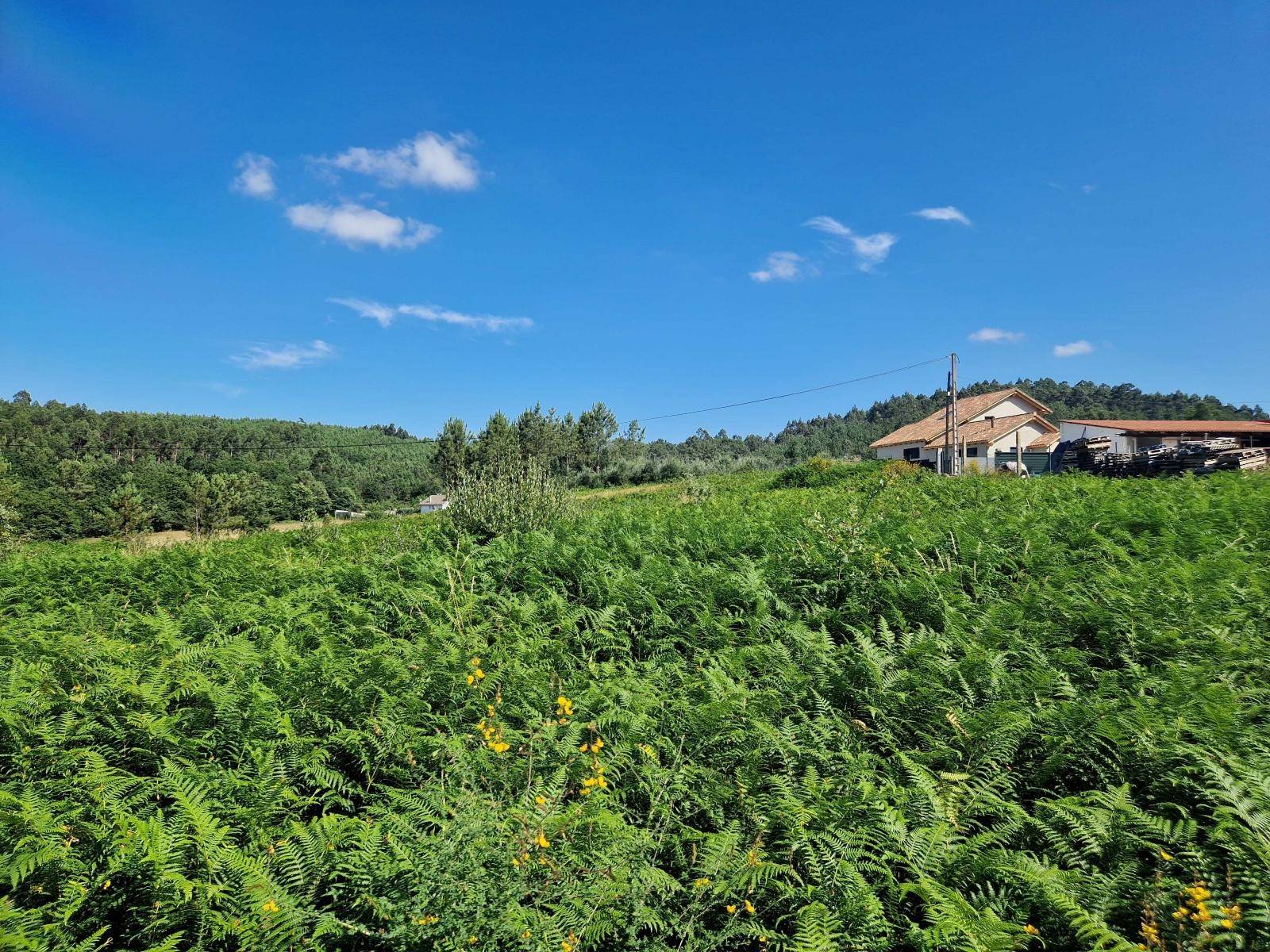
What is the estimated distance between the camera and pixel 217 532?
53.8 feet

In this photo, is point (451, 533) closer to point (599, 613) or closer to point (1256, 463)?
point (599, 613)

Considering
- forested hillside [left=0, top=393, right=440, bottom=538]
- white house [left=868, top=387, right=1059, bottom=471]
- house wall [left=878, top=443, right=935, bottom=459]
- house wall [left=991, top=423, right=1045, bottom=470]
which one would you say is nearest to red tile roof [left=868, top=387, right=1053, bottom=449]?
white house [left=868, top=387, right=1059, bottom=471]

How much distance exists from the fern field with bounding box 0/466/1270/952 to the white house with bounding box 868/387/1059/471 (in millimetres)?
34348

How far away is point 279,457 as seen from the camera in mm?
91812

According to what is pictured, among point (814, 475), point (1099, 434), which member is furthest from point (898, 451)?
point (814, 475)

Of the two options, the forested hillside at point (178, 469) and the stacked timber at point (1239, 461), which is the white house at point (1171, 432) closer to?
the stacked timber at point (1239, 461)

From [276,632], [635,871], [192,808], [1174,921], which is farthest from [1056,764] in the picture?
[276,632]

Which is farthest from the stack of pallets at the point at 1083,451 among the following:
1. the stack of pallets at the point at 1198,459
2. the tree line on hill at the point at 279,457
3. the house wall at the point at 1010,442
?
the tree line on hill at the point at 279,457

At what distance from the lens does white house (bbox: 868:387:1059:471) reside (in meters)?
38.8

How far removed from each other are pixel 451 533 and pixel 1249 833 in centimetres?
984

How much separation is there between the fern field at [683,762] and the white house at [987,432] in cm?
3435

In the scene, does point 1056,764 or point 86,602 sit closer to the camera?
point 1056,764

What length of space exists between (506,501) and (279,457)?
97.6m

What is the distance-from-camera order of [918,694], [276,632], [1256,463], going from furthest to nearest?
[1256,463] < [276,632] < [918,694]
